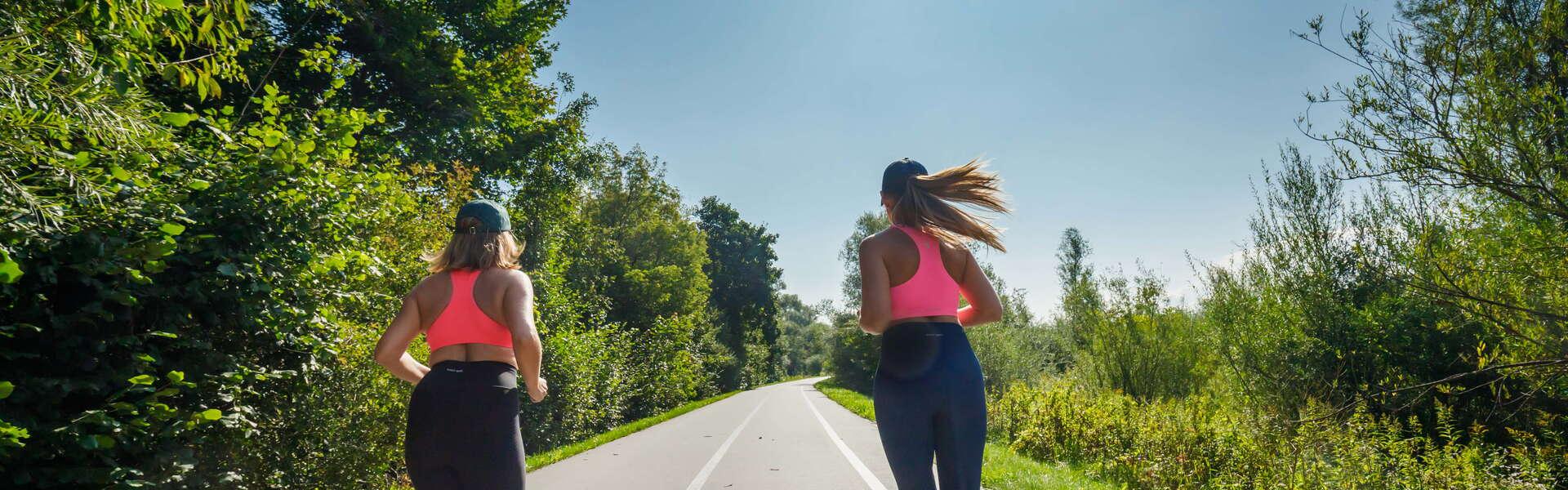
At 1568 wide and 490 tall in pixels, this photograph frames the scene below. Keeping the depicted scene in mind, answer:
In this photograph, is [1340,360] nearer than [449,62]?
No

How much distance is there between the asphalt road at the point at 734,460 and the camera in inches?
311

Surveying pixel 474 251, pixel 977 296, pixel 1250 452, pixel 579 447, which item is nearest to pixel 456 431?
pixel 474 251

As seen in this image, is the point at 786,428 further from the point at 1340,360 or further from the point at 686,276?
the point at 686,276

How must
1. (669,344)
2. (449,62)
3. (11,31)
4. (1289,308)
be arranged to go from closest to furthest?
(11,31), (449,62), (1289,308), (669,344)

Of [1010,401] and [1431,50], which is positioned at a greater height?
[1431,50]

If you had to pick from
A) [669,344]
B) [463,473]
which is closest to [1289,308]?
[463,473]

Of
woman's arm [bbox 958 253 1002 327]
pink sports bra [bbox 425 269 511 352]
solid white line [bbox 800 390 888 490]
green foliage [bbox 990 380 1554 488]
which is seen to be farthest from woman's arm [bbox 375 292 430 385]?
green foliage [bbox 990 380 1554 488]

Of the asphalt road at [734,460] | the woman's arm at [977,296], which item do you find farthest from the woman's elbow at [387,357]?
the asphalt road at [734,460]

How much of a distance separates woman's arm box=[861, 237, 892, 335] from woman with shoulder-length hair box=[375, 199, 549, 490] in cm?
120

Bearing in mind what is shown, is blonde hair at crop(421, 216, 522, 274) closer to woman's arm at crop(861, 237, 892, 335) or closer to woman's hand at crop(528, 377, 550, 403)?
woman's hand at crop(528, 377, 550, 403)

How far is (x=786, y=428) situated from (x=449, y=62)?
9.82 meters

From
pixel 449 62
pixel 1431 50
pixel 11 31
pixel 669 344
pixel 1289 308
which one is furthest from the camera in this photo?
pixel 669 344

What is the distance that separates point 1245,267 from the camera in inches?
663

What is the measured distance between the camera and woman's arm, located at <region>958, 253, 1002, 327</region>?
107 inches
